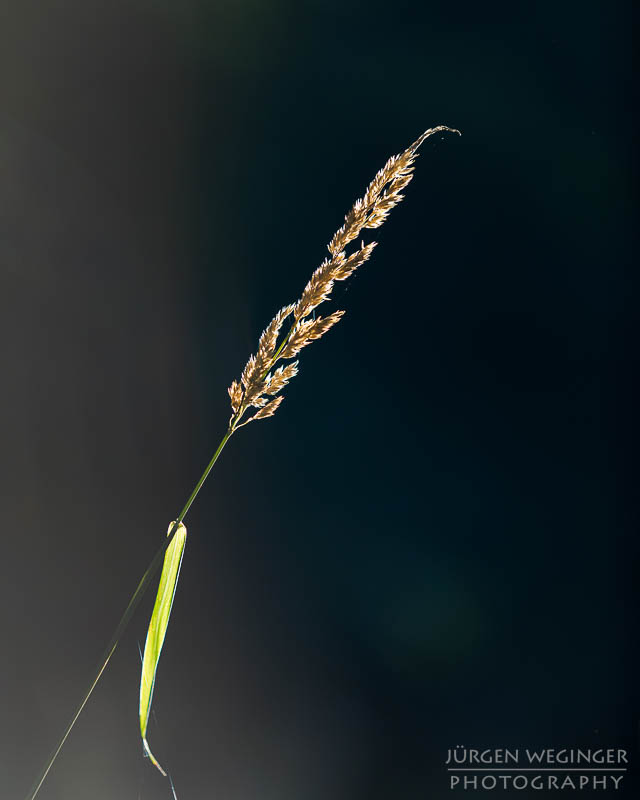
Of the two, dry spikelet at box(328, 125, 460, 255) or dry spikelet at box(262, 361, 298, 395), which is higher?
dry spikelet at box(328, 125, 460, 255)

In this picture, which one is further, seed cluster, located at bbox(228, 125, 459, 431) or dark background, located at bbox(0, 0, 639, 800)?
dark background, located at bbox(0, 0, 639, 800)

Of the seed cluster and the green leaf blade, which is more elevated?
the seed cluster

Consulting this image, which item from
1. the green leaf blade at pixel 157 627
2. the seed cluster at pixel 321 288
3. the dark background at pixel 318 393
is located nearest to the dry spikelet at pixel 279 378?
the seed cluster at pixel 321 288

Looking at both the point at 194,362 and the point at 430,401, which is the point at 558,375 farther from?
the point at 194,362

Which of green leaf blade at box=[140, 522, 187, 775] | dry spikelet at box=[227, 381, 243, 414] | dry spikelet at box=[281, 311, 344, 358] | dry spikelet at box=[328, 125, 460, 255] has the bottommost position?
green leaf blade at box=[140, 522, 187, 775]

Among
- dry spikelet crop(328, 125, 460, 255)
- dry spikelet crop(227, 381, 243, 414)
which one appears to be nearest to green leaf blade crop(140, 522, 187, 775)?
dry spikelet crop(227, 381, 243, 414)

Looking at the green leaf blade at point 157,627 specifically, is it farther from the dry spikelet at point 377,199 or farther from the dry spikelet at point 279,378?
the dry spikelet at point 377,199

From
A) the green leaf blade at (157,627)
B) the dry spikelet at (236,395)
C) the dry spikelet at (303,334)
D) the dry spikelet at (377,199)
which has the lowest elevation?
the green leaf blade at (157,627)

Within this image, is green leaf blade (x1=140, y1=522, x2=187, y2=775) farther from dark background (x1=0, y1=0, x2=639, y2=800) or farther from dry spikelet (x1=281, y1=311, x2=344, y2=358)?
dark background (x1=0, y1=0, x2=639, y2=800)

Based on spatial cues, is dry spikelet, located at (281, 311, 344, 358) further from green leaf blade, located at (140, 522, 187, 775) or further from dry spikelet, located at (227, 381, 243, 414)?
green leaf blade, located at (140, 522, 187, 775)

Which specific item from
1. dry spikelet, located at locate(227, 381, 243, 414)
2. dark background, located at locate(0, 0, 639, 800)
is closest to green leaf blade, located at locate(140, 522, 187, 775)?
dry spikelet, located at locate(227, 381, 243, 414)
